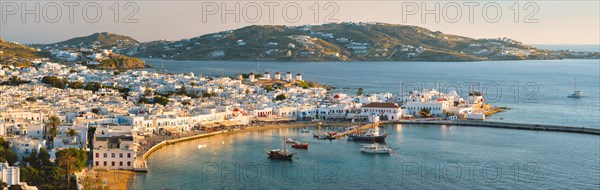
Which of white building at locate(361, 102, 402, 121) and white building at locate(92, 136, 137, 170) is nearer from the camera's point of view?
white building at locate(92, 136, 137, 170)

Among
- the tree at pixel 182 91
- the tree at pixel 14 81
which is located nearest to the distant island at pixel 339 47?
the tree at pixel 14 81

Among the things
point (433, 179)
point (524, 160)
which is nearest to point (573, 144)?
point (524, 160)

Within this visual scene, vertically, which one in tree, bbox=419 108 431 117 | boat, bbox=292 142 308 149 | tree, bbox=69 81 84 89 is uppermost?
tree, bbox=69 81 84 89

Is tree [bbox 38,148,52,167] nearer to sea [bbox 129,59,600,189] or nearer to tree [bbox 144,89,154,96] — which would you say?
sea [bbox 129,59,600,189]

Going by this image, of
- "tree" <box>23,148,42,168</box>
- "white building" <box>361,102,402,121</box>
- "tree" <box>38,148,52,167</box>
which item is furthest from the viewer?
"white building" <box>361,102,402,121</box>

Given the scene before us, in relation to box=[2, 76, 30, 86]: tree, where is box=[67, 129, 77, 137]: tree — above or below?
below

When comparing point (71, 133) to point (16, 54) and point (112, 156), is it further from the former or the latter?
point (16, 54)

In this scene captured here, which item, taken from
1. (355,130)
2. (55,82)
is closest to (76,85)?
(55,82)

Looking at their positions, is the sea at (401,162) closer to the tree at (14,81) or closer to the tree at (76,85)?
the tree at (76,85)

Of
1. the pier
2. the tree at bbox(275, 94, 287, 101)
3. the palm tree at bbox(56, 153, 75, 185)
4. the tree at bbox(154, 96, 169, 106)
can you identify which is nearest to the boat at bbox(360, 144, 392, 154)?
the pier
